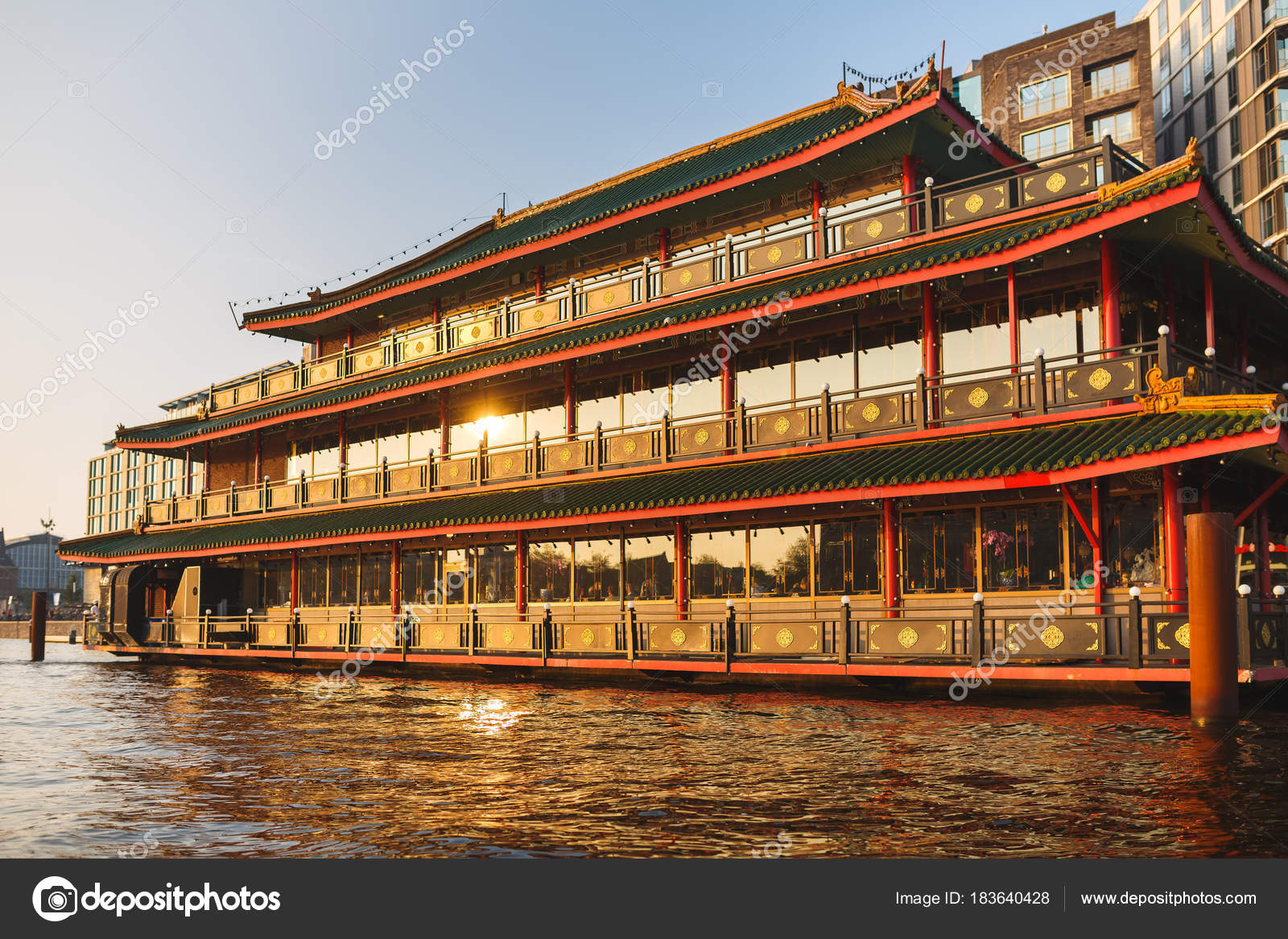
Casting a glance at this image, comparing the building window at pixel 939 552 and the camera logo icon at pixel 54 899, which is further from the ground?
the building window at pixel 939 552

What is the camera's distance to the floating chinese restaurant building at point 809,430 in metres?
18.0

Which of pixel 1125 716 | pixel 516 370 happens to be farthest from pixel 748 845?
pixel 516 370

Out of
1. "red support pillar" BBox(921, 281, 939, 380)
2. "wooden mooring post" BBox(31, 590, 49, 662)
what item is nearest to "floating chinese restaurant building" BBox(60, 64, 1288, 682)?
"red support pillar" BBox(921, 281, 939, 380)

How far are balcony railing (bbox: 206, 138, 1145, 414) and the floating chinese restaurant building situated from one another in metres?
0.09

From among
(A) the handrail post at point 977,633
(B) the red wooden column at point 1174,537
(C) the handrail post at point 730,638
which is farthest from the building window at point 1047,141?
(A) the handrail post at point 977,633

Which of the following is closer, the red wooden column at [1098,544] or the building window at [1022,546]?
the red wooden column at [1098,544]

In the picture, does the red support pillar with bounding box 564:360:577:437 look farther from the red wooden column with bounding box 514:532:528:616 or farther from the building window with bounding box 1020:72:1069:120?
the building window with bounding box 1020:72:1069:120

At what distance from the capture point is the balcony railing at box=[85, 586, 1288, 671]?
15.8m

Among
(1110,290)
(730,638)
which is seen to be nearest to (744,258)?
(1110,290)

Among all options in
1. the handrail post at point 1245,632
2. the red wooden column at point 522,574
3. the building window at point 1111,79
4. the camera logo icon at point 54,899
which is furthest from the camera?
the building window at point 1111,79

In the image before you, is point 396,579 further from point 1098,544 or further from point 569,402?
point 1098,544

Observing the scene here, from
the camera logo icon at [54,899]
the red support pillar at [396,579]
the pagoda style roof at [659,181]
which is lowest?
the camera logo icon at [54,899]

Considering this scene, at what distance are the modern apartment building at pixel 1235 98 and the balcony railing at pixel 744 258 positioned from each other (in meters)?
41.0

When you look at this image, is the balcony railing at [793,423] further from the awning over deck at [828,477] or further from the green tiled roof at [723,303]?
the green tiled roof at [723,303]
